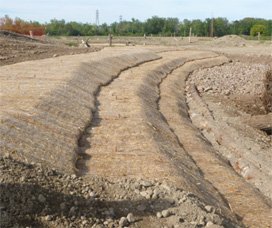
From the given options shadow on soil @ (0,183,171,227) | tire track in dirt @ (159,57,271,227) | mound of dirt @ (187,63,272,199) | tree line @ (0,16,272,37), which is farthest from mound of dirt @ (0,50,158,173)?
tree line @ (0,16,272,37)

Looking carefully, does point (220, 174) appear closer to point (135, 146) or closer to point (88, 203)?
point (135, 146)

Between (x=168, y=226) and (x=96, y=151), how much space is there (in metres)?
5.13

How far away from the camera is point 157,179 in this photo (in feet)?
36.2

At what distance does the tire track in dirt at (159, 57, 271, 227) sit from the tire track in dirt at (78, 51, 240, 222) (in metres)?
0.37

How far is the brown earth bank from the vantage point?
27.4ft

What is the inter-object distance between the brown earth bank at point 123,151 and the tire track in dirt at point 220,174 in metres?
0.04

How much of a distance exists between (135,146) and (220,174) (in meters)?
2.33

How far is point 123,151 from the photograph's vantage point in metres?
13.3

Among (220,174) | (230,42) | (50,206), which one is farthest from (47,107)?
(230,42)

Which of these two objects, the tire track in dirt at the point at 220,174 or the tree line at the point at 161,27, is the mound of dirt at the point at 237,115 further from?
the tree line at the point at 161,27

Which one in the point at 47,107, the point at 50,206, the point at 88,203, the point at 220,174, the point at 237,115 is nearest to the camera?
the point at 50,206

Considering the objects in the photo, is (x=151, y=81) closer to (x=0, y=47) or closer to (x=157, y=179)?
(x=0, y=47)

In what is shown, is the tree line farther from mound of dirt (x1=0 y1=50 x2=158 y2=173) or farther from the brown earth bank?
mound of dirt (x1=0 y1=50 x2=158 y2=173)

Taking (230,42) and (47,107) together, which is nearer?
(47,107)
